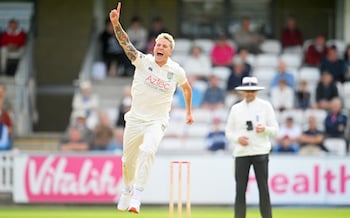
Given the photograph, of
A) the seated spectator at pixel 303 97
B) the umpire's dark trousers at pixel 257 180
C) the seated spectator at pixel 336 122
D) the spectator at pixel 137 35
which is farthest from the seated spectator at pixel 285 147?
the umpire's dark trousers at pixel 257 180

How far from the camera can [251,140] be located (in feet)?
53.1

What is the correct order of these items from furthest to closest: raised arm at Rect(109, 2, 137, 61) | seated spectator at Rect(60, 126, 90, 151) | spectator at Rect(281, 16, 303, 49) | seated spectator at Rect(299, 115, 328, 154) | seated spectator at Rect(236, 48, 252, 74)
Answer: spectator at Rect(281, 16, 303, 49), seated spectator at Rect(236, 48, 252, 74), seated spectator at Rect(60, 126, 90, 151), seated spectator at Rect(299, 115, 328, 154), raised arm at Rect(109, 2, 137, 61)

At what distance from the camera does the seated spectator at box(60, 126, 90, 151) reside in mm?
23375

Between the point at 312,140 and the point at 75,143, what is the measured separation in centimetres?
493

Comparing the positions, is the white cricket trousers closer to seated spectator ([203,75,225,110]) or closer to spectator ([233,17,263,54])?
seated spectator ([203,75,225,110])

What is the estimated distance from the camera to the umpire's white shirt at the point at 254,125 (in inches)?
636

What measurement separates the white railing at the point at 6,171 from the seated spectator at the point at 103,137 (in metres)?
1.92

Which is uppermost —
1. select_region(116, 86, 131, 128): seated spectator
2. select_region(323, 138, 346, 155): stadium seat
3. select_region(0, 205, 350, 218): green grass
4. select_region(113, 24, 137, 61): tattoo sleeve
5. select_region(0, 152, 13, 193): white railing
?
select_region(113, 24, 137, 61): tattoo sleeve

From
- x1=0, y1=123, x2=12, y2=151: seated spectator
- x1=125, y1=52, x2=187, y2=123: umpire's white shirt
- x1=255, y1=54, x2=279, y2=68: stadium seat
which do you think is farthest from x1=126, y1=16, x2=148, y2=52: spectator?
x1=125, y1=52, x2=187, y2=123: umpire's white shirt

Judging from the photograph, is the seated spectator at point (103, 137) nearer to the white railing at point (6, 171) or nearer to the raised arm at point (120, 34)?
the white railing at point (6, 171)

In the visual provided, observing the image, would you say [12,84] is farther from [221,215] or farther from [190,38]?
[221,215]

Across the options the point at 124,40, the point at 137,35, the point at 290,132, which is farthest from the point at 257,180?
the point at 137,35

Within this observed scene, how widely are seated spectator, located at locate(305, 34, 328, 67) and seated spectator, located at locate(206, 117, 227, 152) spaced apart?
402 cm

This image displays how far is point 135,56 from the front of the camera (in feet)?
49.0
